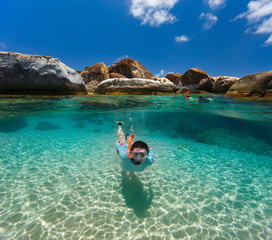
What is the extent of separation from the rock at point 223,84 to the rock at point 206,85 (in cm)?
103

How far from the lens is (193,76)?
38125mm

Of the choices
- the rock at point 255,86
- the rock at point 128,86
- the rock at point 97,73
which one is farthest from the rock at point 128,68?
the rock at point 255,86

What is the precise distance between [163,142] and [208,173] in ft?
10.1

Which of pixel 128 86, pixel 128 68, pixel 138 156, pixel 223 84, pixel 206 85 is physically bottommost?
pixel 138 156

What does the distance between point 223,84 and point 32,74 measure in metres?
33.6

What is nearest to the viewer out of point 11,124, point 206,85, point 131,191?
point 131,191

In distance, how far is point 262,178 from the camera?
13.8 ft

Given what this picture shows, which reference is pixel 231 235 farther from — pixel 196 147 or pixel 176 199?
pixel 196 147

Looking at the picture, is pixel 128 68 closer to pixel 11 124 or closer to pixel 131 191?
pixel 11 124

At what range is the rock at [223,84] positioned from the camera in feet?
91.6

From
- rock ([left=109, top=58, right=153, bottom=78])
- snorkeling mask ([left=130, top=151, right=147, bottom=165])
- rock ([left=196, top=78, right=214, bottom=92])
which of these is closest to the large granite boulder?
snorkeling mask ([left=130, top=151, right=147, bottom=165])

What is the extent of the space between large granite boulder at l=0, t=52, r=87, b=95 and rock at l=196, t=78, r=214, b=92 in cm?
2999

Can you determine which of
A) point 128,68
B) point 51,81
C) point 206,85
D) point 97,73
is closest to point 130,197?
point 51,81

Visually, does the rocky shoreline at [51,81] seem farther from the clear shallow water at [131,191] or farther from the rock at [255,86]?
the clear shallow water at [131,191]
